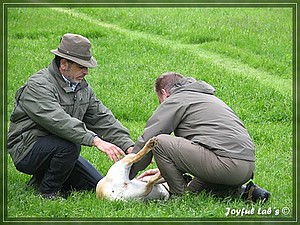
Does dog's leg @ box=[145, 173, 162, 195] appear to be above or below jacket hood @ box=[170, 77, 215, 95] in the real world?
below

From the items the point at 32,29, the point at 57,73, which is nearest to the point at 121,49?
the point at 32,29

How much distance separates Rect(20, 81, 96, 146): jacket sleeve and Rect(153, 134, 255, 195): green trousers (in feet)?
2.42

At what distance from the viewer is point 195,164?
697 cm

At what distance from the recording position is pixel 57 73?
7.52 m

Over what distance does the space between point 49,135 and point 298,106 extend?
6.37 m

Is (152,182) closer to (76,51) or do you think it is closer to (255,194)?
(255,194)

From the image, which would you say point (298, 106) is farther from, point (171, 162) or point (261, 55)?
point (171, 162)

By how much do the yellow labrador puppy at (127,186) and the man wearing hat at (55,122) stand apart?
0.15 meters

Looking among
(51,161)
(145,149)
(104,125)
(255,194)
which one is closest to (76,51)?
(104,125)

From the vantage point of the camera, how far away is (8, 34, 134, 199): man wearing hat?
725 centimetres

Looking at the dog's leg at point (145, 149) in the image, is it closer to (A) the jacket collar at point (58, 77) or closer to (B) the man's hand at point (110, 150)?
(B) the man's hand at point (110, 150)

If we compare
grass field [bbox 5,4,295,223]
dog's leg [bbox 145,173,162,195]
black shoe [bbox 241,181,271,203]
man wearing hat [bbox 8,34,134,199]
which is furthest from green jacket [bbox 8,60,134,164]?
black shoe [bbox 241,181,271,203]

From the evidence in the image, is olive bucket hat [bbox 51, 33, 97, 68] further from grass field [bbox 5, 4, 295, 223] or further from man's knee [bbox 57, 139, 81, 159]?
grass field [bbox 5, 4, 295, 223]

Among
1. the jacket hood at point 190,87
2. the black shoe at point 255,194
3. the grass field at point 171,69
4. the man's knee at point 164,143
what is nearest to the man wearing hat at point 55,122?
the grass field at point 171,69
